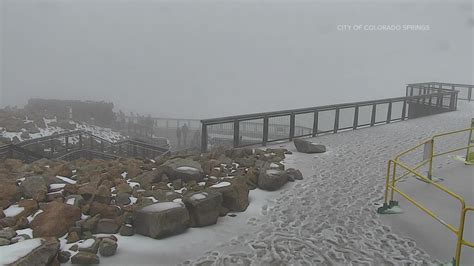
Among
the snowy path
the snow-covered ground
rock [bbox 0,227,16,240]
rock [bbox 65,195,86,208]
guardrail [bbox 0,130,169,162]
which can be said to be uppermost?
rock [bbox 65,195,86,208]

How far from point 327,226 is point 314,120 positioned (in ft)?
26.1

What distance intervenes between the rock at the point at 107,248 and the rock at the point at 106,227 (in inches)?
17.5

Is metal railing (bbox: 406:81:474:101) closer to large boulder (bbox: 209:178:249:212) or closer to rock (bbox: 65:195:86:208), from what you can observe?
large boulder (bbox: 209:178:249:212)

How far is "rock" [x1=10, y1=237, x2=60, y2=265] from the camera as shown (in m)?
4.51

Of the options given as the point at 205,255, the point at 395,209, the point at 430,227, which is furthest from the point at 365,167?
the point at 205,255

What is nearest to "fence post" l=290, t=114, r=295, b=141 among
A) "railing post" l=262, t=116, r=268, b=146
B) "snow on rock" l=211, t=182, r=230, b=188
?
"railing post" l=262, t=116, r=268, b=146

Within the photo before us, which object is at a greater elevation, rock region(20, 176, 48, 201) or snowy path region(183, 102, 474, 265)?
rock region(20, 176, 48, 201)

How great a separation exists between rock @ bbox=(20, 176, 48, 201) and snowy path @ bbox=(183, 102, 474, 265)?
2829 mm

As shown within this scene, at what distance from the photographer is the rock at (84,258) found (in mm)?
4840

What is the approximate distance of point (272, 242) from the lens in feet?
19.2

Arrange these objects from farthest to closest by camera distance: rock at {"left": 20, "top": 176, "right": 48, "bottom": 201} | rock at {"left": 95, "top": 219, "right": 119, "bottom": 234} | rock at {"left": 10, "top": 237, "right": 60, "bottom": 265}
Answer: rock at {"left": 20, "top": 176, "right": 48, "bottom": 201}
rock at {"left": 95, "top": 219, "right": 119, "bottom": 234}
rock at {"left": 10, "top": 237, "right": 60, "bottom": 265}

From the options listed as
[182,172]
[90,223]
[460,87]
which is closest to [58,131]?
[182,172]

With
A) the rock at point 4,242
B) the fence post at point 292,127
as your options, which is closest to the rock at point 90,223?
the rock at point 4,242

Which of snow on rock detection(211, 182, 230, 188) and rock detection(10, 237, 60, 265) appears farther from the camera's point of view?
snow on rock detection(211, 182, 230, 188)
